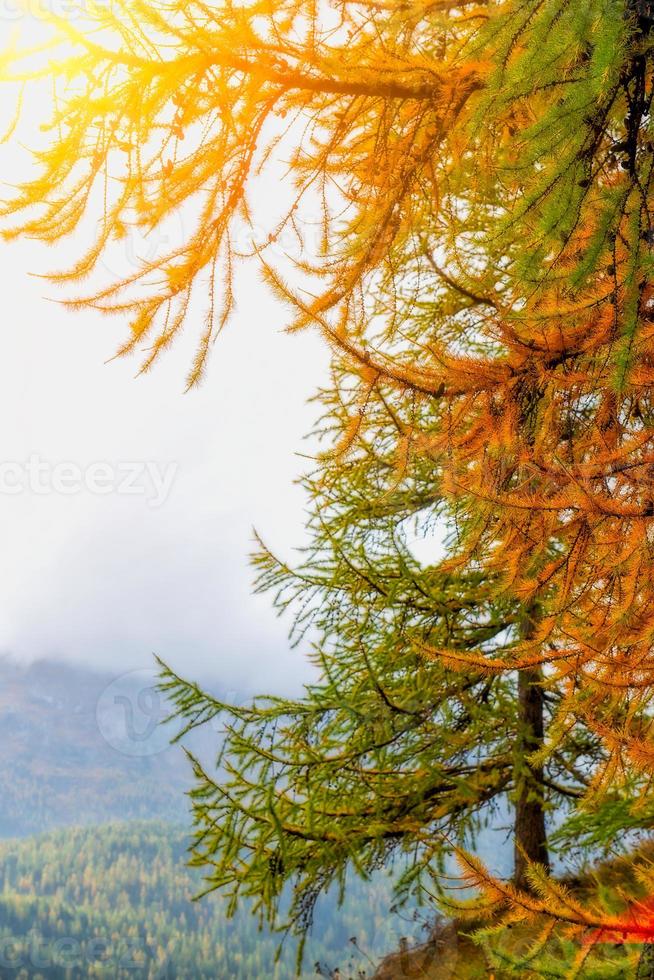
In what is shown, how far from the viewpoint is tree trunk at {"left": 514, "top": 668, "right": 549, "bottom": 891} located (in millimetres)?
5992

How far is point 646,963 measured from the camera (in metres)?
2.04

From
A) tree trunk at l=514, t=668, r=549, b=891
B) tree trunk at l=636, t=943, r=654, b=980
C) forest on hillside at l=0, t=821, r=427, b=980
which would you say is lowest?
forest on hillside at l=0, t=821, r=427, b=980

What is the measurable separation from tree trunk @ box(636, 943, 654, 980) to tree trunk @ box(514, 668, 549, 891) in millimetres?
3828

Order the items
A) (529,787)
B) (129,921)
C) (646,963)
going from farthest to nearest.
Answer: (129,921) < (529,787) < (646,963)

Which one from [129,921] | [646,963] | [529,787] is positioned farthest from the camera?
[129,921]

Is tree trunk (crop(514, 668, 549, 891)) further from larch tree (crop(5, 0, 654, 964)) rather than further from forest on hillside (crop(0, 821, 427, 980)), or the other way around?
forest on hillside (crop(0, 821, 427, 980))

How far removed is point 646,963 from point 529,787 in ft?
14.4

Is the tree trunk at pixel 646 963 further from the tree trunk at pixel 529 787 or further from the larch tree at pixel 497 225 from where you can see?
the tree trunk at pixel 529 787

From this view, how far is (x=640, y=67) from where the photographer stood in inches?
98.1

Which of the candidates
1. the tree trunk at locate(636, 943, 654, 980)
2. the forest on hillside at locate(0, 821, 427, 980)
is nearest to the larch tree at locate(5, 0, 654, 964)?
the tree trunk at locate(636, 943, 654, 980)

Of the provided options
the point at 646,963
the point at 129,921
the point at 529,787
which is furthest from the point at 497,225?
the point at 129,921

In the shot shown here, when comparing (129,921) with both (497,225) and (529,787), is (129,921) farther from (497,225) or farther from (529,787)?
(497,225)

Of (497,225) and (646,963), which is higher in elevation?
(497,225)

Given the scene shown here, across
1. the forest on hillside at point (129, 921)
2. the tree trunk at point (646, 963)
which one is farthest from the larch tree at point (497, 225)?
the forest on hillside at point (129, 921)
